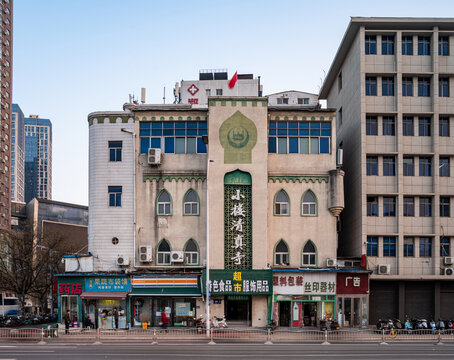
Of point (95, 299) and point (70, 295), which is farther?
point (70, 295)

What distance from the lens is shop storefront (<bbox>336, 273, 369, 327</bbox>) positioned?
41.9 metres

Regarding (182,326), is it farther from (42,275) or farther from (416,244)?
(42,275)

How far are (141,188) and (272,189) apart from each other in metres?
9.86

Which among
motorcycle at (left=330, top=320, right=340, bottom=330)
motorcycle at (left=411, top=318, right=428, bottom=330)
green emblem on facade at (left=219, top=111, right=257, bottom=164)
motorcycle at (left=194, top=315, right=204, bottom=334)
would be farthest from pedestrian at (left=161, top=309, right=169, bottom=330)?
motorcycle at (left=411, top=318, right=428, bottom=330)

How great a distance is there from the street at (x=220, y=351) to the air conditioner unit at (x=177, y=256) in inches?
392

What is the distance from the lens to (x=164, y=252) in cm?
4206

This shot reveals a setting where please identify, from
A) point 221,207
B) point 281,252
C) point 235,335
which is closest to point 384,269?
point 281,252

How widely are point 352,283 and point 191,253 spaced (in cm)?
1217

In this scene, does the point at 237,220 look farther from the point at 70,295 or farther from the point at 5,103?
the point at 5,103

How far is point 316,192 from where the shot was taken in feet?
140

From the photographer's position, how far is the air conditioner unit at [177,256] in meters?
41.3

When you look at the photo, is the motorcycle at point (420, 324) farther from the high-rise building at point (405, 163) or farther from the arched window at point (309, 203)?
the arched window at point (309, 203)

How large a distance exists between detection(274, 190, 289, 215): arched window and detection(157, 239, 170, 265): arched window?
8.56 metres

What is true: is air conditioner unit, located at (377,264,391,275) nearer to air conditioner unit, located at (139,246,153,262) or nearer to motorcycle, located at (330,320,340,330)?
motorcycle, located at (330,320,340,330)
